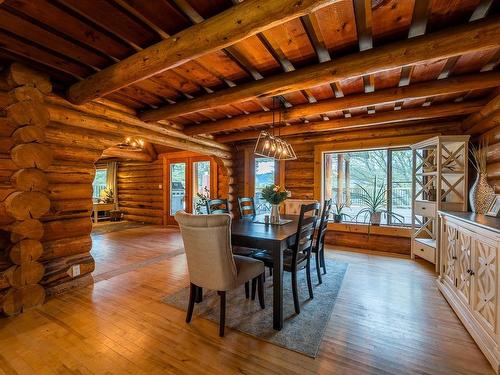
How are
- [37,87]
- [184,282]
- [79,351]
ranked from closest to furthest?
[79,351]
[37,87]
[184,282]

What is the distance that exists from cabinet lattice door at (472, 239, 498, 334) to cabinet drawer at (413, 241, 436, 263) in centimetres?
183

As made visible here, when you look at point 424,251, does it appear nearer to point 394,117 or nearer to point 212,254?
point 394,117

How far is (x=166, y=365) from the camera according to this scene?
1601 millimetres

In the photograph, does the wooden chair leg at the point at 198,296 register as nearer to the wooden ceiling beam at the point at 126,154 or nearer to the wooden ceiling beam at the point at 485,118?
the wooden ceiling beam at the point at 485,118

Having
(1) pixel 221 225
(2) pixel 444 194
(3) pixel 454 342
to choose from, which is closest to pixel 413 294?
(3) pixel 454 342

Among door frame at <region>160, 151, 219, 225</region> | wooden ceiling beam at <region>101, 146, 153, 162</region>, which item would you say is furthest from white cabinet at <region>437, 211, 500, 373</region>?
wooden ceiling beam at <region>101, 146, 153, 162</region>

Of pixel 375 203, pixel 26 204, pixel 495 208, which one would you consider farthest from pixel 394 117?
pixel 26 204

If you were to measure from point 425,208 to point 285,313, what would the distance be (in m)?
3.04

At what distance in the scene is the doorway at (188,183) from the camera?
648cm

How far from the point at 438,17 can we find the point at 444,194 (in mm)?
2772

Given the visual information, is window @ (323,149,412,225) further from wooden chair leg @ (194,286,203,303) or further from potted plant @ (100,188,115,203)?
potted plant @ (100,188,115,203)

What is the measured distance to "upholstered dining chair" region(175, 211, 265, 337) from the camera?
1.78 metres

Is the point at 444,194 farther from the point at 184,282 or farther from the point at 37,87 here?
the point at 37,87

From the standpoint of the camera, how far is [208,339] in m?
1.87
